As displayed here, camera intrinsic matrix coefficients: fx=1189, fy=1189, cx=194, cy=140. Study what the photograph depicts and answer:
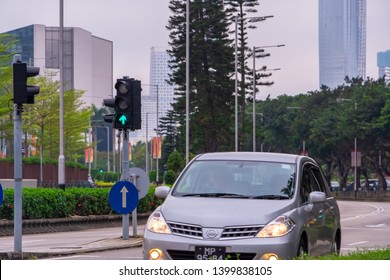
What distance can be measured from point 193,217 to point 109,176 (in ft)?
401

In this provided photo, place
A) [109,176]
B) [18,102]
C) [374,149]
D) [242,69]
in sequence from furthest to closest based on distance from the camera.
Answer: [109,176] → [374,149] → [242,69] → [18,102]

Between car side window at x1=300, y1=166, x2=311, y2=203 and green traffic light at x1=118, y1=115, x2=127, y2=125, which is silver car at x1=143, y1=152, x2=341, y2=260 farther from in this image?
green traffic light at x1=118, y1=115, x2=127, y2=125

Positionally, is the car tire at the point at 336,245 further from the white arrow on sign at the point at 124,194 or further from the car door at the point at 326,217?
the white arrow on sign at the point at 124,194

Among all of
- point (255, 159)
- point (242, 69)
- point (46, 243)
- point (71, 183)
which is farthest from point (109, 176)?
point (255, 159)

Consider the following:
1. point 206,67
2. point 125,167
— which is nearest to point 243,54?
point 206,67

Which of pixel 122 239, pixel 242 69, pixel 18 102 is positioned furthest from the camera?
pixel 242 69

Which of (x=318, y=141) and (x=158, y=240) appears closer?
(x=158, y=240)

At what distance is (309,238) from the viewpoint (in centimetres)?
Result: 1441

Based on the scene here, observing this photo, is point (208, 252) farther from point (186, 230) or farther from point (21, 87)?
point (21, 87)

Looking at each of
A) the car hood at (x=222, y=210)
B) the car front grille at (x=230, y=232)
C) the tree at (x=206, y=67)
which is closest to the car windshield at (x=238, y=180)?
the car hood at (x=222, y=210)

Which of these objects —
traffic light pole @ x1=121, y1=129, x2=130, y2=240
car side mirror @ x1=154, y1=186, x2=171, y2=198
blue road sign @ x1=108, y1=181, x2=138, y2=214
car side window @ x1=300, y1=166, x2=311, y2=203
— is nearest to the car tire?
car side window @ x1=300, y1=166, x2=311, y2=203

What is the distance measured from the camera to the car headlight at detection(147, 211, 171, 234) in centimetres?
1342

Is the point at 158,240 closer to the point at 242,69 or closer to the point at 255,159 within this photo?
the point at 255,159

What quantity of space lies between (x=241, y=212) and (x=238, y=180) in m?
1.20
